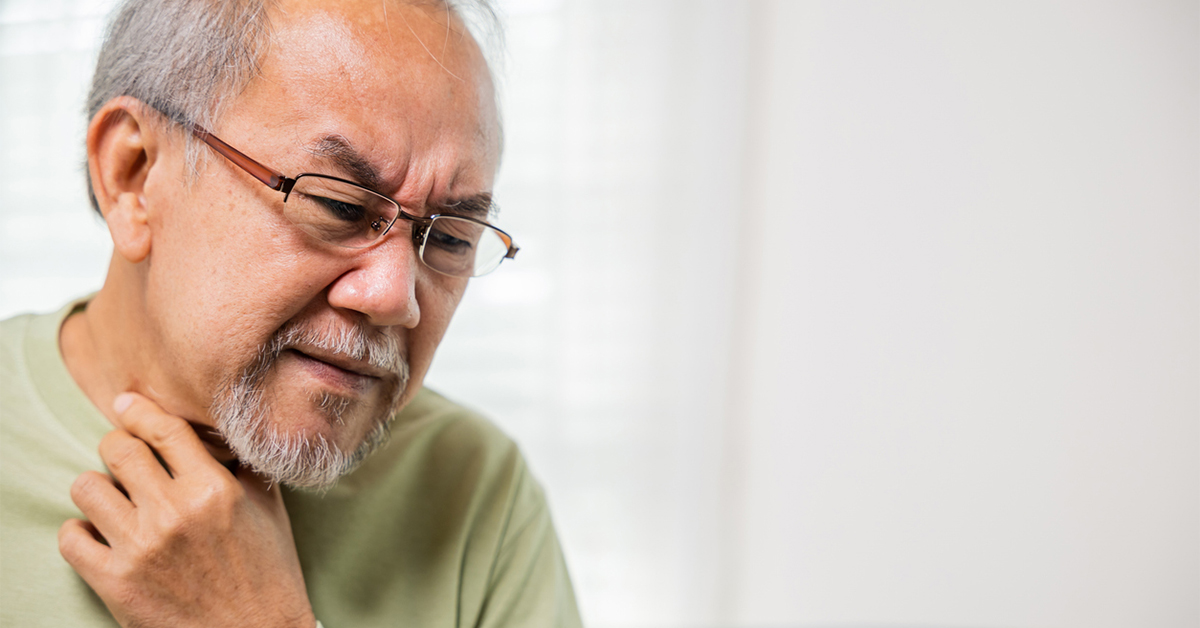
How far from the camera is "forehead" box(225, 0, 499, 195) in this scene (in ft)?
2.49

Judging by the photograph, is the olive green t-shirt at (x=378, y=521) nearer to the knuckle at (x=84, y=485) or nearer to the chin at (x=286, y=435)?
the knuckle at (x=84, y=485)

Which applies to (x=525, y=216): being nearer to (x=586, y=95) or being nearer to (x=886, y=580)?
(x=586, y=95)

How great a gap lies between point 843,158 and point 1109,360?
0.92 m

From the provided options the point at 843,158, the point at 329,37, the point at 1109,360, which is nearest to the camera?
the point at 329,37

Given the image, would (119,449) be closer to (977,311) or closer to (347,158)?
(347,158)

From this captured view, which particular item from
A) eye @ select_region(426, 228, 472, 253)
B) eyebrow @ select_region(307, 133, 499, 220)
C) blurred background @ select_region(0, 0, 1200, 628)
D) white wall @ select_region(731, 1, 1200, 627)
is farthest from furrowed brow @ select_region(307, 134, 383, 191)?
white wall @ select_region(731, 1, 1200, 627)

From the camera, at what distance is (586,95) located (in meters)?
2.05

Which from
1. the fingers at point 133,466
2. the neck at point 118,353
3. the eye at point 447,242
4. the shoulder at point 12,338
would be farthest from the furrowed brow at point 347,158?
the shoulder at point 12,338

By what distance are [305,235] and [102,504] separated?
38 cm

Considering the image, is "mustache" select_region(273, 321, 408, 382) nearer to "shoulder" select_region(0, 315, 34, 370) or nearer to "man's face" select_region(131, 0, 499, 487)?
"man's face" select_region(131, 0, 499, 487)

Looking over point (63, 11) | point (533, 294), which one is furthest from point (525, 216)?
point (63, 11)

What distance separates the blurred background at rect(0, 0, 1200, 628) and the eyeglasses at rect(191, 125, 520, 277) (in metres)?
1.15

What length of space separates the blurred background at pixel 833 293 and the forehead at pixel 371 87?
111cm

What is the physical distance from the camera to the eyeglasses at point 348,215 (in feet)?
2.48
